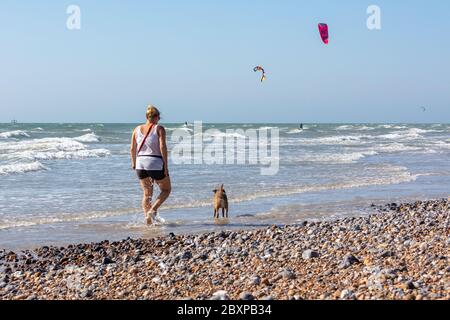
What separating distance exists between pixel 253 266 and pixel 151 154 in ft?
10.7

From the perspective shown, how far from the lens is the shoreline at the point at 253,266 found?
15.7 feet

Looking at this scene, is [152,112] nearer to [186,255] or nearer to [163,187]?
[163,187]

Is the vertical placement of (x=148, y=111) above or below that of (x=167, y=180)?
above

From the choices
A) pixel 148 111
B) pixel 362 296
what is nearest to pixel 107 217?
pixel 148 111

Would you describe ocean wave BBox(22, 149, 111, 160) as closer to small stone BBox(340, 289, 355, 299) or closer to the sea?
the sea

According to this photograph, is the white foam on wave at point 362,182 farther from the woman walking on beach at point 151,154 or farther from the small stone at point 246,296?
the small stone at point 246,296

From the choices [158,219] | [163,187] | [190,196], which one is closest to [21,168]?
[190,196]

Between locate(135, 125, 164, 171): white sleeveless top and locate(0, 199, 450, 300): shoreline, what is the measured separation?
1.32 meters

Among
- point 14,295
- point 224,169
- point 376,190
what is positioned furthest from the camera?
point 224,169

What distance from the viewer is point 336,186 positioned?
13.8 meters

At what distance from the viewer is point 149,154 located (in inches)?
336

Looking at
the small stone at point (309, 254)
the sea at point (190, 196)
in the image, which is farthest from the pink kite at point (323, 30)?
the small stone at point (309, 254)
